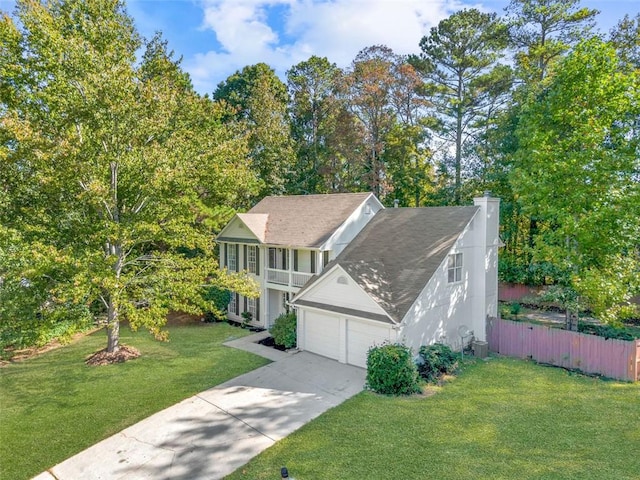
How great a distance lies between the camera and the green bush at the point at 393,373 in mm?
12086

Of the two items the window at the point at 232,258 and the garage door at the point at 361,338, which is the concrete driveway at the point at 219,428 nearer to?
the garage door at the point at 361,338

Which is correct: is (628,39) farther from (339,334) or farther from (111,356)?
(111,356)

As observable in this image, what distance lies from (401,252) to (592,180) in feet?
27.3

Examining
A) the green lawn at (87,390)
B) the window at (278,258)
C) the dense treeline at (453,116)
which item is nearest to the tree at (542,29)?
the dense treeline at (453,116)

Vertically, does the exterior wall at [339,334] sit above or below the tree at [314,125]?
below

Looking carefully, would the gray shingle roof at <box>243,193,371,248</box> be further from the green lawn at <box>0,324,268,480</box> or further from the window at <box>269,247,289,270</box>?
the green lawn at <box>0,324,268,480</box>

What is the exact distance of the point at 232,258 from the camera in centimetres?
2344

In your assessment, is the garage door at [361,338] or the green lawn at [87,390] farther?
the garage door at [361,338]

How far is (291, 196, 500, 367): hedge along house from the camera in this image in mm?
14258

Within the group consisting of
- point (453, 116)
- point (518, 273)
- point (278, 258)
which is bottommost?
point (518, 273)

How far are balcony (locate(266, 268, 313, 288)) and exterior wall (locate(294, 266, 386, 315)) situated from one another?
2757mm

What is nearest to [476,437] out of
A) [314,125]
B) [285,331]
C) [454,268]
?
[454,268]

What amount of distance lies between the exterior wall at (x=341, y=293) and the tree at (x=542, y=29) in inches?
947

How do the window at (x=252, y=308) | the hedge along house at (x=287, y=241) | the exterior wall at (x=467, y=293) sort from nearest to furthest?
the exterior wall at (x=467, y=293) < the hedge along house at (x=287, y=241) < the window at (x=252, y=308)
